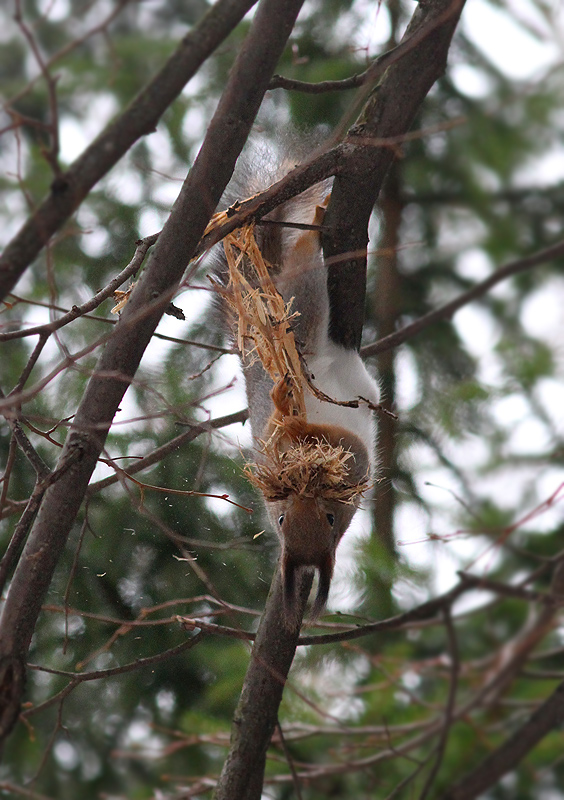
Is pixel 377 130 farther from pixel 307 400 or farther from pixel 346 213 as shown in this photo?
pixel 307 400

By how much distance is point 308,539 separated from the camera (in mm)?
1760

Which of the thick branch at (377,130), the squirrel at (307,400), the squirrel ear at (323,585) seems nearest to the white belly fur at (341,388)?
the squirrel at (307,400)

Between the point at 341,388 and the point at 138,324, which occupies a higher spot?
the point at 341,388

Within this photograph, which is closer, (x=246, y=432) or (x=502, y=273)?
(x=502, y=273)

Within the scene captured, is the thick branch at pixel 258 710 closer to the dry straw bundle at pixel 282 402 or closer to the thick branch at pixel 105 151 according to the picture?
the dry straw bundle at pixel 282 402

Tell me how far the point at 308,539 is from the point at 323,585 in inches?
5.3

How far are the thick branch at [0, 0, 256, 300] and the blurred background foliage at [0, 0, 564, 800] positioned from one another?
478mm

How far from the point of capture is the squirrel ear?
5.92 feet

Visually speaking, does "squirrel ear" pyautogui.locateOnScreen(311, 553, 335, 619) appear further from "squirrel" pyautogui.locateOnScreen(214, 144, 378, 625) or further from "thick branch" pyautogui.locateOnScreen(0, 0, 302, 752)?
"thick branch" pyautogui.locateOnScreen(0, 0, 302, 752)

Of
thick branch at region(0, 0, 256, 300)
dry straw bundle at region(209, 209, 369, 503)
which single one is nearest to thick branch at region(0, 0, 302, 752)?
thick branch at region(0, 0, 256, 300)

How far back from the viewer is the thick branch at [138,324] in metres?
1.17

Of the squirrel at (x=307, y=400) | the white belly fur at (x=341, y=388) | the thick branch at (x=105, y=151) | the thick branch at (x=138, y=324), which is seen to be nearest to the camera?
the thick branch at (x=105, y=151)

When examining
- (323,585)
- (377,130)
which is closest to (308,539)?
(323,585)

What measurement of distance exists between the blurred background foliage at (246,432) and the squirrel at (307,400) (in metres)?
0.13
